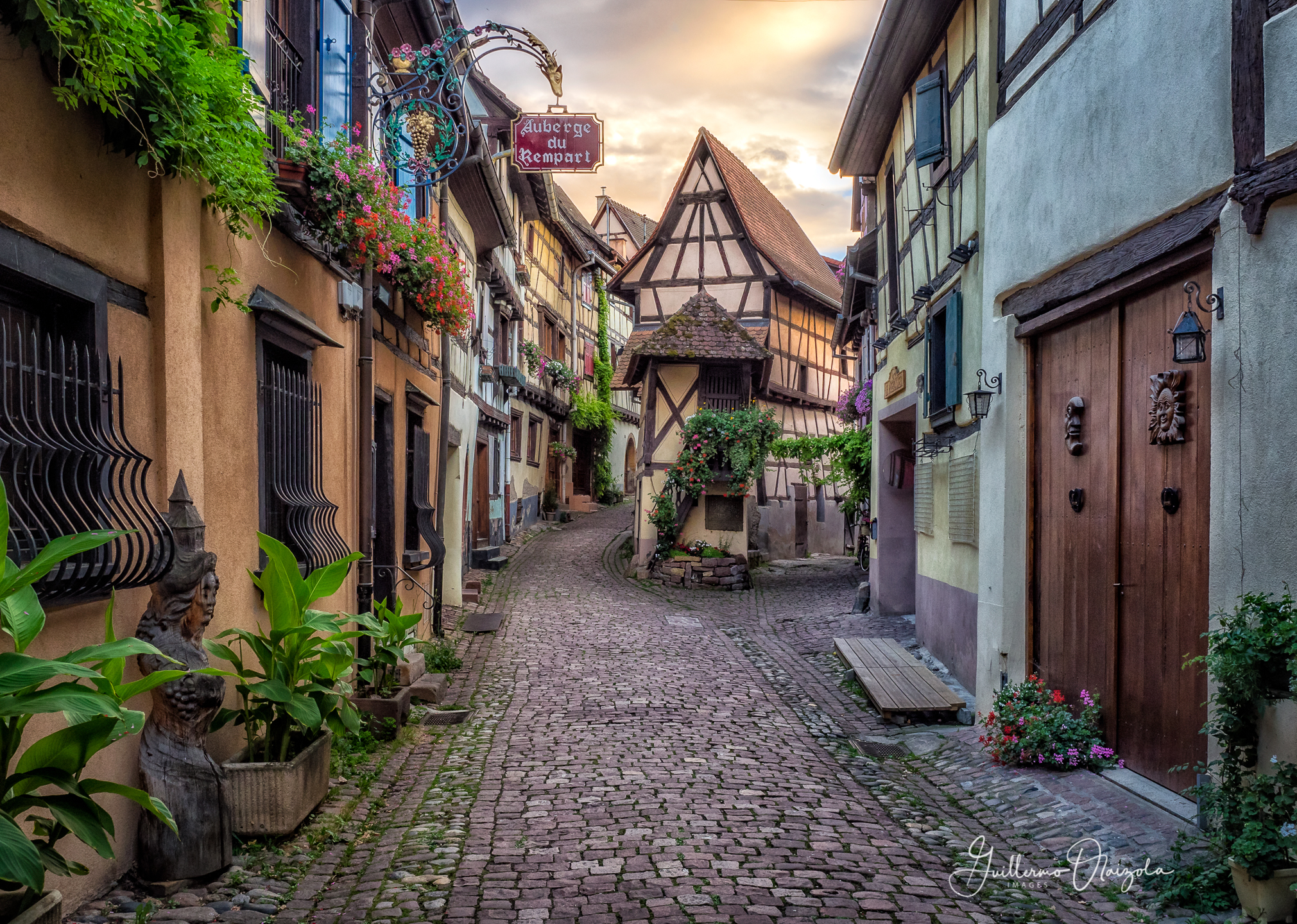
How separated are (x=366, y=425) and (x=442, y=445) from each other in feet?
12.7

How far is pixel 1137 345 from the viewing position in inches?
185

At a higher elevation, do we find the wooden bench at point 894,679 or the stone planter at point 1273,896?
the stone planter at point 1273,896

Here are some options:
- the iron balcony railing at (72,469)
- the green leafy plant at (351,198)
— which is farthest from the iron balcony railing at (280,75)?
the iron balcony railing at (72,469)

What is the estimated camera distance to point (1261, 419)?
3494 mm

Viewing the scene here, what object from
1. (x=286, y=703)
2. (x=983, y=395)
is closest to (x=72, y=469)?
(x=286, y=703)

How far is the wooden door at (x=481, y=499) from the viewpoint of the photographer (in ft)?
51.5

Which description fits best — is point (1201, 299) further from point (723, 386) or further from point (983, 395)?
point (723, 386)

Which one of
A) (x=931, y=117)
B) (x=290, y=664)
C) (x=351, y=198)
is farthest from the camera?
(x=931, y=117)

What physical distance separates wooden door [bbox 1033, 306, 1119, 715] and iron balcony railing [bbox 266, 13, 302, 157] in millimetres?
4678

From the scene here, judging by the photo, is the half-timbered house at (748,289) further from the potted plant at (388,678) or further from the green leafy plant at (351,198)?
the potted plant at (388,678)

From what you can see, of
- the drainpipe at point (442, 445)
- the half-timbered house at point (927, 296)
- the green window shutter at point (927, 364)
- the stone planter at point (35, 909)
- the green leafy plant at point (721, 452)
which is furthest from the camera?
the green leafy plant at point (721, 452)

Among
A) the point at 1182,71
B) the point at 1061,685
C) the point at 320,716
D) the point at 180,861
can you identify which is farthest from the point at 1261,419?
the point at 180,861

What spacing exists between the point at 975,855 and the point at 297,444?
4.24m

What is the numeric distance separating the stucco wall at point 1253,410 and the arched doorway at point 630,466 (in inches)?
1091
